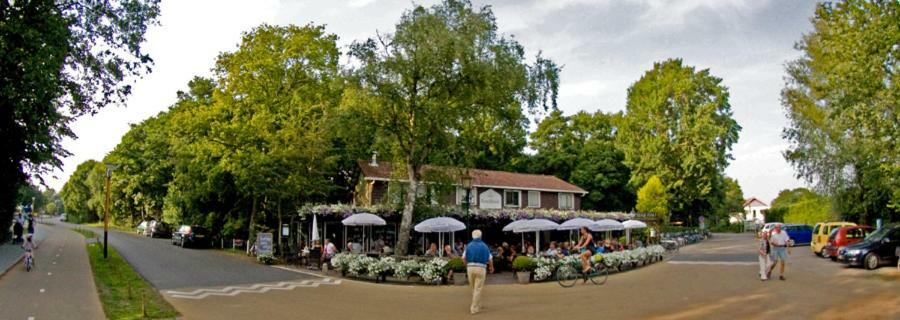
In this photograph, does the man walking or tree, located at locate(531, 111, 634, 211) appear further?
tree, located at locate(531, 111, 634, 211)

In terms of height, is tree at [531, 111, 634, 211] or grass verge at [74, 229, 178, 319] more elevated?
tree at [531, 111, 634, 211]

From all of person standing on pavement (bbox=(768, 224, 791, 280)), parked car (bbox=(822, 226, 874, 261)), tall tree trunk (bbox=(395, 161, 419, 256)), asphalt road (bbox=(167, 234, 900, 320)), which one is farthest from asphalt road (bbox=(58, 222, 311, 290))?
parked car (bbox=(822, 226, 874, 261))

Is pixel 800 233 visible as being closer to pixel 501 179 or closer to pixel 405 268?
pixel 501 179

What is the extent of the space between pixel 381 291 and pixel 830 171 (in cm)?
3331

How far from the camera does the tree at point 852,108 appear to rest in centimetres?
2350

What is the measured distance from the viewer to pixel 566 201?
44125 mm

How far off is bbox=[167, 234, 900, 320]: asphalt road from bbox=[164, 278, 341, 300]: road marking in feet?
1.27

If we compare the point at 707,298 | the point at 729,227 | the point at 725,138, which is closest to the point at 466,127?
the point at 707,298

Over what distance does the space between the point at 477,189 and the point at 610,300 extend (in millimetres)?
24165

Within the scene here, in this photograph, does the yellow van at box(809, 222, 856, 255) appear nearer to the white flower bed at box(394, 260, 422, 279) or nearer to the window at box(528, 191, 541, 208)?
Answer: the window at box(528, 191, 541, 208)

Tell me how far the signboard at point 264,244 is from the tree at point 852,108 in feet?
79.7

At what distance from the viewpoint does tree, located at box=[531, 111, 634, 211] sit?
5538 centimetres

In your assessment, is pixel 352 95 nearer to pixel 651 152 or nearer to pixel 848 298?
pixel 848 298

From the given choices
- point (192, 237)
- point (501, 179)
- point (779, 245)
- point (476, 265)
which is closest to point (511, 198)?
point (501, 179)
